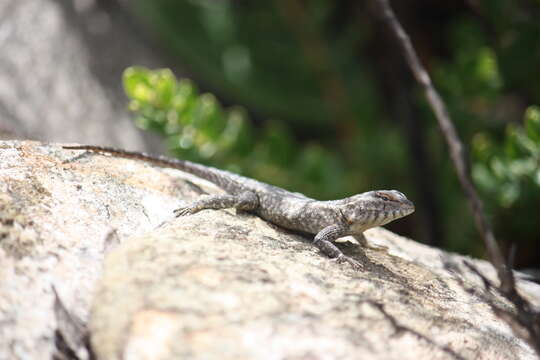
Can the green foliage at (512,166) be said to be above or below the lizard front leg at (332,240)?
above

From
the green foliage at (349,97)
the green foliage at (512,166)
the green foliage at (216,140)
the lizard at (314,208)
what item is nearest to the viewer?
the lizard at (314,208)

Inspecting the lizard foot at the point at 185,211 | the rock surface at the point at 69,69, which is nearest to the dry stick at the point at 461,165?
the lizard foot at the point at 185,211

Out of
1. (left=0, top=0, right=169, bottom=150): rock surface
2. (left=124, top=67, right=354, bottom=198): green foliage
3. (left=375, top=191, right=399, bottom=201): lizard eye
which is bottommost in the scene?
(left=375, top=191, right=399, bottom=201): lizard eye

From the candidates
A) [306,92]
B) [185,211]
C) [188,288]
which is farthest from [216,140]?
[188,288]

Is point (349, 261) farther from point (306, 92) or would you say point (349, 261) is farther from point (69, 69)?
point (69, 69)

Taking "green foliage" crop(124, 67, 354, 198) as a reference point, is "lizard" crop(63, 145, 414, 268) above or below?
below

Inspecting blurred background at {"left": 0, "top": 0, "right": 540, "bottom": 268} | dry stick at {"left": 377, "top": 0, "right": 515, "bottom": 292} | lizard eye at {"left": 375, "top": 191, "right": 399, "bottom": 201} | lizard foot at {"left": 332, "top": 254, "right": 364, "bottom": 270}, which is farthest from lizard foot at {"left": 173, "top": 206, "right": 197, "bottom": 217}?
blurred background at {"left": 0, "top": 0, "right": 540, "bottom": 268}

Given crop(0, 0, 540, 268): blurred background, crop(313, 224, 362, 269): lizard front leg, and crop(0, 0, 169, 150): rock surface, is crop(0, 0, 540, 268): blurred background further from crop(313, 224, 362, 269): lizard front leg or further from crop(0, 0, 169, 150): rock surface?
crop(313, 224, 362, 269): lizard front leg

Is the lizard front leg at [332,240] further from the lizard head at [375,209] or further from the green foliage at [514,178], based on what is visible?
the green foliage at [514,178]

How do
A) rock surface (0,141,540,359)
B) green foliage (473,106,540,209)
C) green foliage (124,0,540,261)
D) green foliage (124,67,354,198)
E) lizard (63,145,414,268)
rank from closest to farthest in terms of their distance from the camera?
1. rock surface (0,141,540,359)
2. lizard (63,145,414,268)
3. green foliage (473,106,540,209)
4. green foliage (124,67,354,198)
5. green foliage (124,0,540,261)
